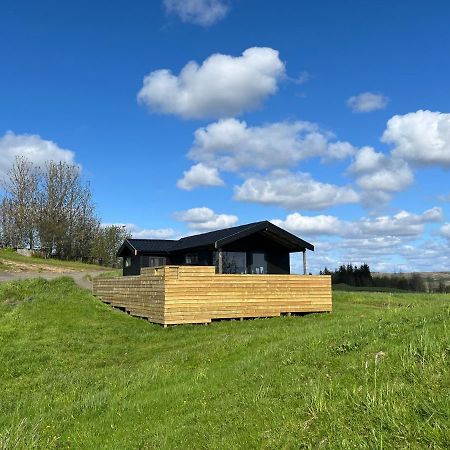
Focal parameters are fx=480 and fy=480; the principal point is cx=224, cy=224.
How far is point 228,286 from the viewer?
63.4ft

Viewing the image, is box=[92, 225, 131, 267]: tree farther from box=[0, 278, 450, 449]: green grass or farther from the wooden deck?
box=[0, 278, 450, 449]: green grass

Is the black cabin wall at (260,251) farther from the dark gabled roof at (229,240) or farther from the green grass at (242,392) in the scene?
the green grass at (242,392)

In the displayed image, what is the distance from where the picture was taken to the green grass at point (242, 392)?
4676 millimetres

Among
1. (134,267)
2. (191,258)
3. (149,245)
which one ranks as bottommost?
(134,267)

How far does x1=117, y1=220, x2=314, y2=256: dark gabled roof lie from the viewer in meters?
23.4

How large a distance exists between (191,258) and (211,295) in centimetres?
998

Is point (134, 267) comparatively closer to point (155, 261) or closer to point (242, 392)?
point (155, 261)

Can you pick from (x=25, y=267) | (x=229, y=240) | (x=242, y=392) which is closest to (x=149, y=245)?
(x=229, y=240)

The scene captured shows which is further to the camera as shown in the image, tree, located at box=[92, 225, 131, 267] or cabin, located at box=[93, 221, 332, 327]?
tree, located at box=[92, 225, 131, 267]

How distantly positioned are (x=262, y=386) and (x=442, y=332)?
2582mm

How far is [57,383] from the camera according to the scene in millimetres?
11133

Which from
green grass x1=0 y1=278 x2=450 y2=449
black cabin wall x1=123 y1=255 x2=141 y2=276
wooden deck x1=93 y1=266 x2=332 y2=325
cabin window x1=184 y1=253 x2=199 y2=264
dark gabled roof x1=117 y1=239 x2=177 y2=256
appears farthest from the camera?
black cabin wall x1=123 y1=255 x2=141 y2=276

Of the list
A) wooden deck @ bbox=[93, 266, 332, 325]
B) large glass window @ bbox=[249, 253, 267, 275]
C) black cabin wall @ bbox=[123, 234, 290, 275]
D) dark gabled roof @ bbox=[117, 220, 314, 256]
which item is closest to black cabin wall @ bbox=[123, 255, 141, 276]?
dark gabled roof @ bbox=[117, 220, 314, 256]

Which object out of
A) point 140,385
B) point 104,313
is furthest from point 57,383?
point 104,313
